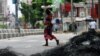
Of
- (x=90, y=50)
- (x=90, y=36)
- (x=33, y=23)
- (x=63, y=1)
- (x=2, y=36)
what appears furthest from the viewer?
(x=33, y=23)

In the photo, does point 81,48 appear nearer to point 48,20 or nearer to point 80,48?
point 80,48

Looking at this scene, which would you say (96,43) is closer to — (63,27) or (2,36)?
(2,36)

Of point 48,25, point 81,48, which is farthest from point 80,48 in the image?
point 48,25

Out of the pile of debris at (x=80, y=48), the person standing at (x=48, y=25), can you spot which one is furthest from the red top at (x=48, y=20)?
the pile of debris at (x=80, y=48)

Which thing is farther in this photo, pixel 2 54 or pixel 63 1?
pixel 63 1

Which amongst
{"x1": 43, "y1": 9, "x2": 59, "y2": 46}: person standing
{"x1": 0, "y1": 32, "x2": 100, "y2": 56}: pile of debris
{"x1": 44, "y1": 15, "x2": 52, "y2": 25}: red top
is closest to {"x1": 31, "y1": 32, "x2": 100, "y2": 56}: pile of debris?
{"x1": 0, "y1": 32, "x2": 100, "y2": 56}: pile of debris

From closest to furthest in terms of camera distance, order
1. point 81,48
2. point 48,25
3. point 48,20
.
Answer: point 81,48 → point 48,20 → point 48,25

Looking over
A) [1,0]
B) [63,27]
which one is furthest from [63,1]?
[1,0]

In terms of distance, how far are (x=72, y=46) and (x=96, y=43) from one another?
0.22 metres

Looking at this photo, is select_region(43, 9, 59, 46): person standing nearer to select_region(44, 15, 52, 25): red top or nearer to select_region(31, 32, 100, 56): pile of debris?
select_region(44, 15, 52, 25): red top

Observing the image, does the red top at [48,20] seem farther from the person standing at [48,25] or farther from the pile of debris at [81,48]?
the pile of debris at [81,48]

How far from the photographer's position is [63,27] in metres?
48.8

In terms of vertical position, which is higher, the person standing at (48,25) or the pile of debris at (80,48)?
the pile of debris at (80,48)

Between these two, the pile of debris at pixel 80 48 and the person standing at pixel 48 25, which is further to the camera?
the person standing at pixel 48 25
